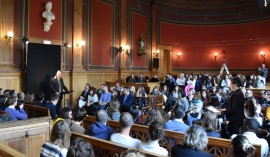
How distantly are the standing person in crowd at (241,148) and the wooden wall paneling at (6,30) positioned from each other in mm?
6993

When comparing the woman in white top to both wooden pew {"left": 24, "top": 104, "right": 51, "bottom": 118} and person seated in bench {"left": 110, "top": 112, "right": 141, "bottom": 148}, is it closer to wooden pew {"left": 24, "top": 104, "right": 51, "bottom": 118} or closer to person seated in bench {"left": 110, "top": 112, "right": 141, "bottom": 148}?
wooden pew {"left": 24, "top": 104, "right": 51, "bottom": 118}

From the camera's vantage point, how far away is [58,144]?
2297mm

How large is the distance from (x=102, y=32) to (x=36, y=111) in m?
6.63

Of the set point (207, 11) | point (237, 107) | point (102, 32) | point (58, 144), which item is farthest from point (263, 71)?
point (58, 144)

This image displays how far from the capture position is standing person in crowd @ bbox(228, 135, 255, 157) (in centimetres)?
197

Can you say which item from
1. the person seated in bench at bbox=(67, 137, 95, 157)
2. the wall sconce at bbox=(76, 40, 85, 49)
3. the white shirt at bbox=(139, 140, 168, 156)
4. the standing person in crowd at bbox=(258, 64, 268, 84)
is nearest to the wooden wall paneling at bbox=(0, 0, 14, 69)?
the wall sconce at bbox=(76, 40, 85, 49)

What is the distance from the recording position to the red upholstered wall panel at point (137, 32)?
42.2ft

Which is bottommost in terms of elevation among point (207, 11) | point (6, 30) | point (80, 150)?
point (80, 150)

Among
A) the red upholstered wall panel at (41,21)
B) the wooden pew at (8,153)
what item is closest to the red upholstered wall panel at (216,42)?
the red upholstered wall panel at (41,21)

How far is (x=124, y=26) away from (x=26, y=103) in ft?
24.3

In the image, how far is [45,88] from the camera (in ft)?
27.2

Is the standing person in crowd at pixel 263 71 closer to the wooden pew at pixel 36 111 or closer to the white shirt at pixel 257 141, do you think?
the white shirt at pixel 257 141

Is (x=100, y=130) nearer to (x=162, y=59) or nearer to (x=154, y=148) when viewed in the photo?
(x=154, y=148)

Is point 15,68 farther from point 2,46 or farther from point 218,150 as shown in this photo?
point 218,150
